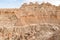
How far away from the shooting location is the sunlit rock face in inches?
254

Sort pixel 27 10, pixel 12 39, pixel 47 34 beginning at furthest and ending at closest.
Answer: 1. pixel 27 10
2. pixel 12 39
3. pixel 47 34

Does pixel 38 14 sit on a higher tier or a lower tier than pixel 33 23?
higher

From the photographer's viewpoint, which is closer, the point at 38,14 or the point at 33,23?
the point at 33,23

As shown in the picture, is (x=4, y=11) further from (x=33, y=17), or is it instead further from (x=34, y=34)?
(x=34, y=34)

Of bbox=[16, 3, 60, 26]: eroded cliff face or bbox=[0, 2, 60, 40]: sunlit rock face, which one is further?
bbox=[16, 3, 60, 26]: eroded cliff face

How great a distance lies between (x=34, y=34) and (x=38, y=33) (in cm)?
13

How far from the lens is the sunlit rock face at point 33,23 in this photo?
645cm

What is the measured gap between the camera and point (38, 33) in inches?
254

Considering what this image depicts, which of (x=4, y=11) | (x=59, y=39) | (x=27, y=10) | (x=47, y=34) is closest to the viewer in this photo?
(x=59, y=39)

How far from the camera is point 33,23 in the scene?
13109 mm

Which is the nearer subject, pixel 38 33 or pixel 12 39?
pixel 38 33

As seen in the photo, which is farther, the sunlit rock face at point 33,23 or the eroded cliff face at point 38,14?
the eroded cliff face at point 38,14

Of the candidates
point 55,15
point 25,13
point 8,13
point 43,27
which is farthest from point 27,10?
point 8,13

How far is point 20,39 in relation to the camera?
6594 mm
